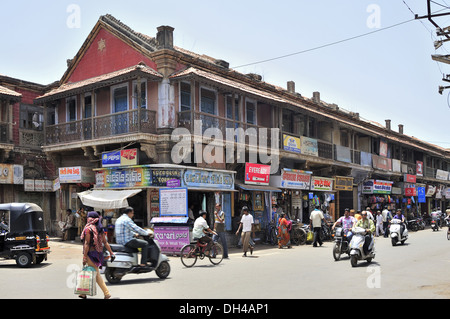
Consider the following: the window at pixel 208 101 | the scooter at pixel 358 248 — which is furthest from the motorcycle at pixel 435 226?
the scooter at pixel 358 248

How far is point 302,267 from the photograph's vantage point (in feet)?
41.4

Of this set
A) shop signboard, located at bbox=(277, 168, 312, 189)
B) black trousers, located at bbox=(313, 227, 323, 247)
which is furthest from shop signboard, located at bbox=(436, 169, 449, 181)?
black trousers, located at bbox=(313, 227, 323, 247)

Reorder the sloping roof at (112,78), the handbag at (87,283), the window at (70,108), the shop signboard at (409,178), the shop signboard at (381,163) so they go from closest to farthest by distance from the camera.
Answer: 1. the handbag at (87,283)
2. the sloping roof at (112,78)
3. the window at (70,108)
4. the shop signboard at (381,163)
5. the shop signboard at (409,178)

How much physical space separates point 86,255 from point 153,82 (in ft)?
39.5

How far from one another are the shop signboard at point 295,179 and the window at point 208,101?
15.3 feet

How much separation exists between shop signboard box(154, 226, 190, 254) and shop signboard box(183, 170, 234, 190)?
1803 mm

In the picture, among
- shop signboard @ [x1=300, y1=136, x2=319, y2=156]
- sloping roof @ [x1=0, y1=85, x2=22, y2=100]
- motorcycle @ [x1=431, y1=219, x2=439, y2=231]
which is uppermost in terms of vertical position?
sloping roof @ [x1=0, y1=85, x2=22, y2=100]

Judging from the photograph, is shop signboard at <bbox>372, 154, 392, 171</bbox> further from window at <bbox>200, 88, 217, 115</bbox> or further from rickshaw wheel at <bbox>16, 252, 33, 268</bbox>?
rickshaw wheel at <bbox>16, 252, 33, 268</bbox>

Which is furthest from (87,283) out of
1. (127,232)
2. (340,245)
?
(340,245)

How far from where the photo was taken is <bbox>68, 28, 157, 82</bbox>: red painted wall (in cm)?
2005

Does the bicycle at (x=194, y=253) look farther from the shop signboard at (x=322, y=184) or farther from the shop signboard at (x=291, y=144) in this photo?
the shop signboard at (x=322, y=184)

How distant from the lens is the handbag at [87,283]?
7.63 m
